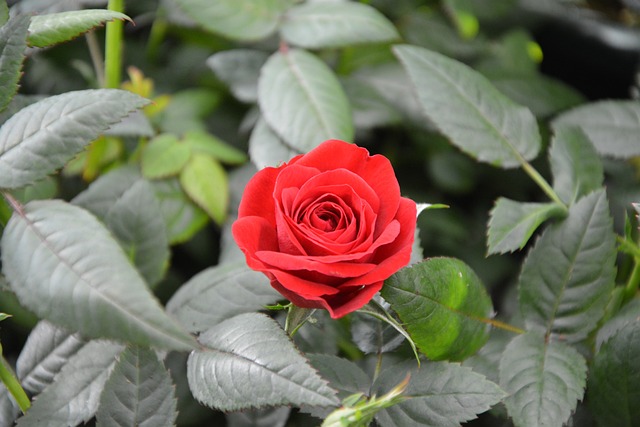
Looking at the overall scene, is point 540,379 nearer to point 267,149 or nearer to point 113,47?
point 267,149

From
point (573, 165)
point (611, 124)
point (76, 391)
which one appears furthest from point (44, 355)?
point (611, 124)

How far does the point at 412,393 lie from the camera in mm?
451

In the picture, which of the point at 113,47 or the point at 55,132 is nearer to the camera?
the point at 55,132

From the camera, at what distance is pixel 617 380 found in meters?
0.49

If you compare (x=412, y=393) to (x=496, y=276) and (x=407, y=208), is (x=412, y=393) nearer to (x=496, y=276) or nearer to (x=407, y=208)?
(x=407, y=208)

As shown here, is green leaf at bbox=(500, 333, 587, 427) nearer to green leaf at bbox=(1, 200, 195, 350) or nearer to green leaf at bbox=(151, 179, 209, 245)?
green leaf at bbox=(1, 200, 195, 350)

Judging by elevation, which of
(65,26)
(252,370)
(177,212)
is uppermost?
(65,26)

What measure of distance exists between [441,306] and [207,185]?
35 cm

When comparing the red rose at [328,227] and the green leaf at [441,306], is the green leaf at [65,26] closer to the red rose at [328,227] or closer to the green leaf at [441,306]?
the red rose at [328,227]

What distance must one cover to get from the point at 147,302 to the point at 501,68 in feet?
2.31

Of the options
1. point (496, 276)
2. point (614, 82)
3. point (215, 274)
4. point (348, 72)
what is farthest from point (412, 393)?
point (614, 82)

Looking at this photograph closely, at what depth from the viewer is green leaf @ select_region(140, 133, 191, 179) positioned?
695 mm

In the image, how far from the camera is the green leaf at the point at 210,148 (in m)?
0.73

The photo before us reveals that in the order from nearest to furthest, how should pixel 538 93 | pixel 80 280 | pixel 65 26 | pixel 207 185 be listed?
1. pixel 80 280
2. pixel 65 26
3. pixel 207 185
4. pixel 538 93
